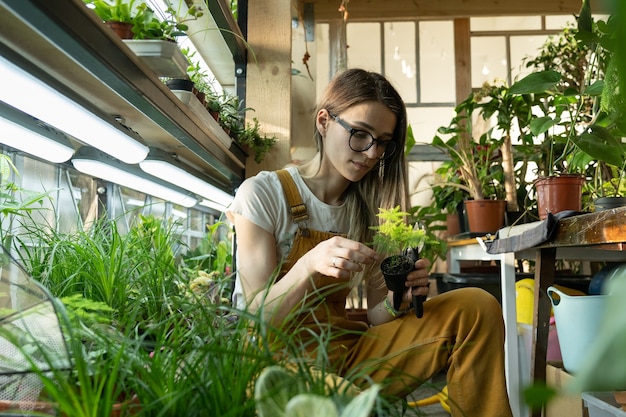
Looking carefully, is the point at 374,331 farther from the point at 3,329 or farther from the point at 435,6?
the point at 435,6

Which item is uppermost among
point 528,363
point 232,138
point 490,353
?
point 232,138

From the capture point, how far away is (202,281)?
2025 millimetres

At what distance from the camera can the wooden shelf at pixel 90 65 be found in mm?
814

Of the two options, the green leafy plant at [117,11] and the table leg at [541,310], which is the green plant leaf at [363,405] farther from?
the table leg at [541,310]

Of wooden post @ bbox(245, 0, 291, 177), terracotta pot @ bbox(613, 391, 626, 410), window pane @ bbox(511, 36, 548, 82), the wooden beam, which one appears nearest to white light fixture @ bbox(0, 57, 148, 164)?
wooden post @ bbox(245, 0, 291, 177)

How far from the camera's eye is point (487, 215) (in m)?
3.14

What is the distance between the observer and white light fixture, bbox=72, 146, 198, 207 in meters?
1.71

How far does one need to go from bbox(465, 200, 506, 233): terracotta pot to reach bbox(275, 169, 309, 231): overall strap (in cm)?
165

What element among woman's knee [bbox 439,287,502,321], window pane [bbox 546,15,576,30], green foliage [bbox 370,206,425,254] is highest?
window pane [bbox 546,15,576,30]

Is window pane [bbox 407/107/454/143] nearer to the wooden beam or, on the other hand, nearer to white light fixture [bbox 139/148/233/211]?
the wooden beam

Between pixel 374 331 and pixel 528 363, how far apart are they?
1.09 m

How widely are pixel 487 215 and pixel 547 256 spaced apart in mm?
1205

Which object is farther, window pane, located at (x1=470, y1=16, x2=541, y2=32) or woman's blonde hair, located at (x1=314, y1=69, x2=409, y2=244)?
window pane, located at (x1=470, y1=16, x2=541, y2=32)

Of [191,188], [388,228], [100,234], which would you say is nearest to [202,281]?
[191,188]
